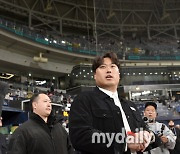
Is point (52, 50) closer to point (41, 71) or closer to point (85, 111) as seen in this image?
point (41, 71)

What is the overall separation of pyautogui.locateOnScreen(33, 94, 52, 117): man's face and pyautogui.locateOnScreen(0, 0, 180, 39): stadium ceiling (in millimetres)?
24252

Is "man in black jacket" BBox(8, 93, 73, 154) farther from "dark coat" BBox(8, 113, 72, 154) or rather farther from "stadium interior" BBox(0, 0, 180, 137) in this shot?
"stadium interior" BBox(0, 0, 180, 137)

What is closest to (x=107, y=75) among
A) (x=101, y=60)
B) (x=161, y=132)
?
(x=101, y=60)

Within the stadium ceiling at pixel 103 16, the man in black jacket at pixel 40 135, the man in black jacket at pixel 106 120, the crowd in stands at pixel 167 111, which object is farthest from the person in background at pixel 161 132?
the stadium ceiling at pixel 103 16

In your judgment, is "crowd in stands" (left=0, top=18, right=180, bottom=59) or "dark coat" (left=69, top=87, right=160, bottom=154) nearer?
"dark coat" (left=69, top=87, right=160, bottom=154)

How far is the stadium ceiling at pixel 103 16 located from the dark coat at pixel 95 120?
2542cm

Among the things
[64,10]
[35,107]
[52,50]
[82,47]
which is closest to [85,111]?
[35,107]

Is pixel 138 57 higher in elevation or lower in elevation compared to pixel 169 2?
lower

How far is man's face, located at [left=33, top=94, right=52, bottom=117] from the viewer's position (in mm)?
2514

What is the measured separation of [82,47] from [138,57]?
6.35 metres

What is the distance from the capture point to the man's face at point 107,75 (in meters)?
1.58

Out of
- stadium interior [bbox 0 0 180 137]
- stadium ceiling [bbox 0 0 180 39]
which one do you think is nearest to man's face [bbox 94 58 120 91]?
stadium interior [bbox 0 0 180 137]

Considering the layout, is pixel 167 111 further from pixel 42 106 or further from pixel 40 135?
pixel 40 135

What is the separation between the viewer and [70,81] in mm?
25359
